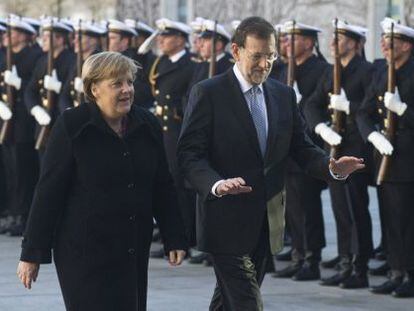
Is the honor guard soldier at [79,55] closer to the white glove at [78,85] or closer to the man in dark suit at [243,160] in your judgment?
the white glove at [78,85]

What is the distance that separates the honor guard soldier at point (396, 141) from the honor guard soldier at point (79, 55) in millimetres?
3714

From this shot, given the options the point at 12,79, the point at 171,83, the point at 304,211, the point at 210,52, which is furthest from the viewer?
the point at 12,79

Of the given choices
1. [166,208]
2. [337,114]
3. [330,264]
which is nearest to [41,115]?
[330,264]

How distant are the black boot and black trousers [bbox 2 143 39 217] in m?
3.73

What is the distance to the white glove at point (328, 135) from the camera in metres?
10.4

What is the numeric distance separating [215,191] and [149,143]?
1.15 ft

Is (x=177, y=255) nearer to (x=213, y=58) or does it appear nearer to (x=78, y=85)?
(x=213, y=58)

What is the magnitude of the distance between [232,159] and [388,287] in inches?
135

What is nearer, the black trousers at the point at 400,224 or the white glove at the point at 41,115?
the black trousers at the point at 400,224

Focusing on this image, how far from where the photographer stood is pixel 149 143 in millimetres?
6484

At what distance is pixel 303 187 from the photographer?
11.1 metres

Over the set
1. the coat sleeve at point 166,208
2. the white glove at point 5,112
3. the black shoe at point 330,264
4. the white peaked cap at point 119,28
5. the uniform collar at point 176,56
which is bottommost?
the black shoe at point 330,264

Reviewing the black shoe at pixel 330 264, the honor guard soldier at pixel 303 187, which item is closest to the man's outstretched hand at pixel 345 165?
the honor guard soldier at pixel 303 187

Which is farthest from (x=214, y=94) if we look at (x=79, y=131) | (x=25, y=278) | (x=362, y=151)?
(x=362, y=151)
